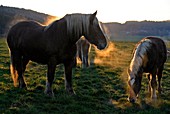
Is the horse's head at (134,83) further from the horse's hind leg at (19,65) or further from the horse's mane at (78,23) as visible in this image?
the horse's hind leg at (19,65)

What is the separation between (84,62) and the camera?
16.0 meters

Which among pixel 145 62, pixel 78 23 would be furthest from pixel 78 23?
pixel 145 62

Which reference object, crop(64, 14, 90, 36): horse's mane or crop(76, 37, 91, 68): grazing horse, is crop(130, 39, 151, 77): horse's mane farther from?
crop(76, 37, 91, 68): grazing horse

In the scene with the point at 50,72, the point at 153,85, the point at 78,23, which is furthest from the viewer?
the point at 153,85

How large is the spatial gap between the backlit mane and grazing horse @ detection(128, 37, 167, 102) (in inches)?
67.1

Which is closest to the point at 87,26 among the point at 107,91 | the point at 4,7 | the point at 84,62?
the point at 107,91

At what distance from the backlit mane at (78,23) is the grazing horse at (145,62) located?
5.59 feet

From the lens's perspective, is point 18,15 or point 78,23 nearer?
point 78,23

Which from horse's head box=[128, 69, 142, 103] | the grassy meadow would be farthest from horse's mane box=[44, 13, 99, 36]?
the grassy meadow

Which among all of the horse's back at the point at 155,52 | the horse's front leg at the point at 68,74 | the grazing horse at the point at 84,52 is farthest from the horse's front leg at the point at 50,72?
the grazing horse at the point at 84,52

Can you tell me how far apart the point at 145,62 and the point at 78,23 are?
7.62 feet

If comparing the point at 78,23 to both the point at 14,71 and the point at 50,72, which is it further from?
the point at 14,71

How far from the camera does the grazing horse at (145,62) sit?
304 inches

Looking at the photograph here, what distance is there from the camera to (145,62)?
8.15 metres
